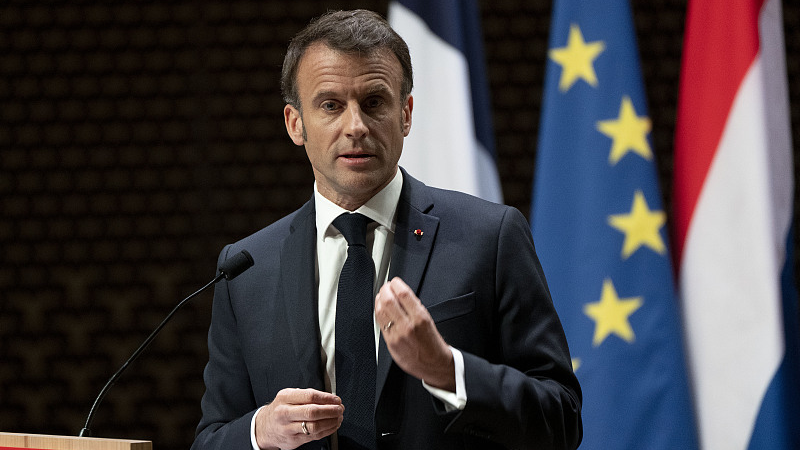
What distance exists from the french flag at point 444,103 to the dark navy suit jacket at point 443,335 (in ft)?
4.41

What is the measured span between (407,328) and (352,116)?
0.50 metres

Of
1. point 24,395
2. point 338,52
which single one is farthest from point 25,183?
point 338,52

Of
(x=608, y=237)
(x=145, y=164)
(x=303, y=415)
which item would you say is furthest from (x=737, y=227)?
(x=145, y=164)

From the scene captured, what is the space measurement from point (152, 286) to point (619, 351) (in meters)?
2.14

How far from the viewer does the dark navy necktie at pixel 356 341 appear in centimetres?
154

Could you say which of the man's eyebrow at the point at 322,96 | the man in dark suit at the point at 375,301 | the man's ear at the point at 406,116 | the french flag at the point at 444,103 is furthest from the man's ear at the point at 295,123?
the french flag at the point at 444,103

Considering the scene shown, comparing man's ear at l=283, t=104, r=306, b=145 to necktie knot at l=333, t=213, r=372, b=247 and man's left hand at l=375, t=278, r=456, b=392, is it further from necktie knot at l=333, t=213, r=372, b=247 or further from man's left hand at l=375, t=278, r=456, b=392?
man's left hand at l=375, t=278, r=456, b=392

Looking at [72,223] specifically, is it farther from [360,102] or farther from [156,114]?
[360,102]

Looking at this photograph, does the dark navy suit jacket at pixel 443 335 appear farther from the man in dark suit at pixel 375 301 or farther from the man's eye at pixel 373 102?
the man's eye at pixel 373 102

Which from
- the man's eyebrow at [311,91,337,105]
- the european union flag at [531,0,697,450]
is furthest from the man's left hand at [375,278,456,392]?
the european union flag at [531,0,697,450]

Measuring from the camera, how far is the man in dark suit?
1459 mm

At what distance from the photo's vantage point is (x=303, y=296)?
5.42ft

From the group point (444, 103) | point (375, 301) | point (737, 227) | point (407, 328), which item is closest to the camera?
point (407, 328)

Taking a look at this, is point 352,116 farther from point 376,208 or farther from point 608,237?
point 608,237
